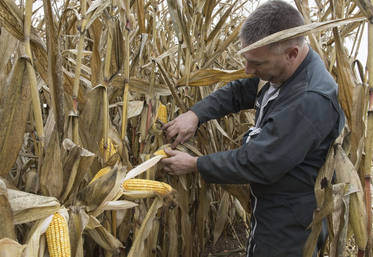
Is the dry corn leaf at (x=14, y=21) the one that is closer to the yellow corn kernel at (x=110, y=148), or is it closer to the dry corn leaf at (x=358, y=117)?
the yellow corn kernel at (x=110, y=148)

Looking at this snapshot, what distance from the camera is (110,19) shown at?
3.76 ft

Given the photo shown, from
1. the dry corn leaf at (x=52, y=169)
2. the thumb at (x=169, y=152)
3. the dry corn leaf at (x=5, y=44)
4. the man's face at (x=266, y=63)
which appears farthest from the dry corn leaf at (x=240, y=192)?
the dry corn leaf at (x=5, y=44)

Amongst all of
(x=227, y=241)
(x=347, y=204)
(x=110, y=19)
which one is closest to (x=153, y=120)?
(x=110, y=19)

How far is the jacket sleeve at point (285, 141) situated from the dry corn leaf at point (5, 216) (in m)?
1.00

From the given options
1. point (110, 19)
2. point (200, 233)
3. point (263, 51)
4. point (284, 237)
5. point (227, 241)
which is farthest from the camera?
point (227, 241)

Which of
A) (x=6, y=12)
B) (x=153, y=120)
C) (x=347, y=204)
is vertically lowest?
(x=347, y=204)

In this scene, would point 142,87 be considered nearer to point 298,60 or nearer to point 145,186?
point 145,186

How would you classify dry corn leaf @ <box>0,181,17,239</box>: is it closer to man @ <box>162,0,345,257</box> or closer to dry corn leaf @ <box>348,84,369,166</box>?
man @ <box>162,0,345,257</box>

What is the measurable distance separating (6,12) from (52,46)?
0.15 metres

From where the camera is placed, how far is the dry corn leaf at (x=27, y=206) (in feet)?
2.73

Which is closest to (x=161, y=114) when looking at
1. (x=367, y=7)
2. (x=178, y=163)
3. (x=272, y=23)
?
(x=178, y=163)

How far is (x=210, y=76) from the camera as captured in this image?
1658 millimetres

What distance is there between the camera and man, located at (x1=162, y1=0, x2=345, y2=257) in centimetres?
135

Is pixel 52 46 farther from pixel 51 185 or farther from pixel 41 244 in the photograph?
pixel 41 244
